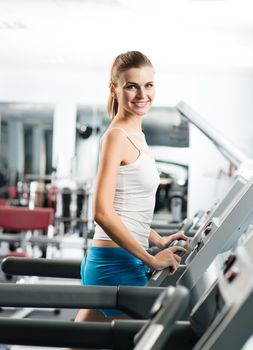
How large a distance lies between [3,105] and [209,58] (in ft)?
11.5

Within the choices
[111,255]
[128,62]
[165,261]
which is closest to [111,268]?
[111,255]

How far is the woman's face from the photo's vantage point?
2.04 m

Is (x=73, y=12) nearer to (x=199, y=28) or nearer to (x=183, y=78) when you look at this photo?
(x=199, y=28)

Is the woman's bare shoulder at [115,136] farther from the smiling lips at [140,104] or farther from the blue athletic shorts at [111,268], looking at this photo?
the blue athletic shorts at [111,268]

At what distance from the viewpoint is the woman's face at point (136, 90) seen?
2.04 metres

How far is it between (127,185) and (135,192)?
35mm

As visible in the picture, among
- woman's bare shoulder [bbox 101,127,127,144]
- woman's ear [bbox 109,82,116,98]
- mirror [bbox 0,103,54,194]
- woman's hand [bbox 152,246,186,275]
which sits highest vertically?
woman's ear [bbox 109,82,116,98]

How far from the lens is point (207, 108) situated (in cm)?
1041

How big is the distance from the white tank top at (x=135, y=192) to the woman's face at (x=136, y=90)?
3.4 inches

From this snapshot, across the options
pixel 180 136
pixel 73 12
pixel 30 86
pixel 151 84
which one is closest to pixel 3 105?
pixel 30 86

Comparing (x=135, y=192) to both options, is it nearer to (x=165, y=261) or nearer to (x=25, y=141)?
(x=165, y=261)

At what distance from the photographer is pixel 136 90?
205 centimetres

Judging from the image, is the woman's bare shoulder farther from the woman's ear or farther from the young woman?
the woman's ear

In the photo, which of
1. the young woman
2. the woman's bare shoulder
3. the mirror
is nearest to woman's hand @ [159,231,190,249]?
the young woman
